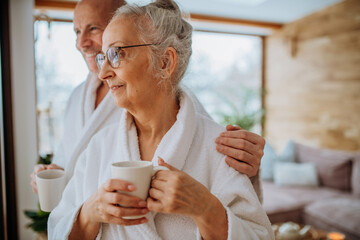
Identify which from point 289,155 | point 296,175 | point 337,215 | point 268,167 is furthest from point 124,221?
point 289,155

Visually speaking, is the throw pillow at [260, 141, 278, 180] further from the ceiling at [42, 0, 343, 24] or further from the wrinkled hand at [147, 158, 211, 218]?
the wrinkled hand at [147, 158, 211, 218]

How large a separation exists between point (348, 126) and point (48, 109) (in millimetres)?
4635

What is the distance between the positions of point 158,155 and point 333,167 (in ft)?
11.6

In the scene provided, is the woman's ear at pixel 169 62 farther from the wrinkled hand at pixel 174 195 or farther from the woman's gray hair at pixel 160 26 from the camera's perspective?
the wrinkled hand at pixel 174 195

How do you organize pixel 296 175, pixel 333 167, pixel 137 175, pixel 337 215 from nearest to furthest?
pixel 137 175 < pixel 337 215 < pixel 333 167 < pixel 296 175

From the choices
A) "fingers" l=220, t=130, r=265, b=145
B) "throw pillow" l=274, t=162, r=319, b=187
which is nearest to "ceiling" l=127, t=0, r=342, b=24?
"throw pillow" l=274, t=162, r=319, b=187

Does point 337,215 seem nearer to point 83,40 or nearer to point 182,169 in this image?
point 182,169

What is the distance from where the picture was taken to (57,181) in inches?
41.5

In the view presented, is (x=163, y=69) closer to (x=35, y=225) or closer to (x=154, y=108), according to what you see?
(x=154, y=108)

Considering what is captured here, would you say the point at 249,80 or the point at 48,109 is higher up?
the point at 249,80

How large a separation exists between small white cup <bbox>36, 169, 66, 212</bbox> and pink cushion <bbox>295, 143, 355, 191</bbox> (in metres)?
3.68

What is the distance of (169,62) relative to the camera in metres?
0.99

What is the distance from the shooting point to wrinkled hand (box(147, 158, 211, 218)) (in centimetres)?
73

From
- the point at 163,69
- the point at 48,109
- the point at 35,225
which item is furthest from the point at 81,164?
the point at 48,109
